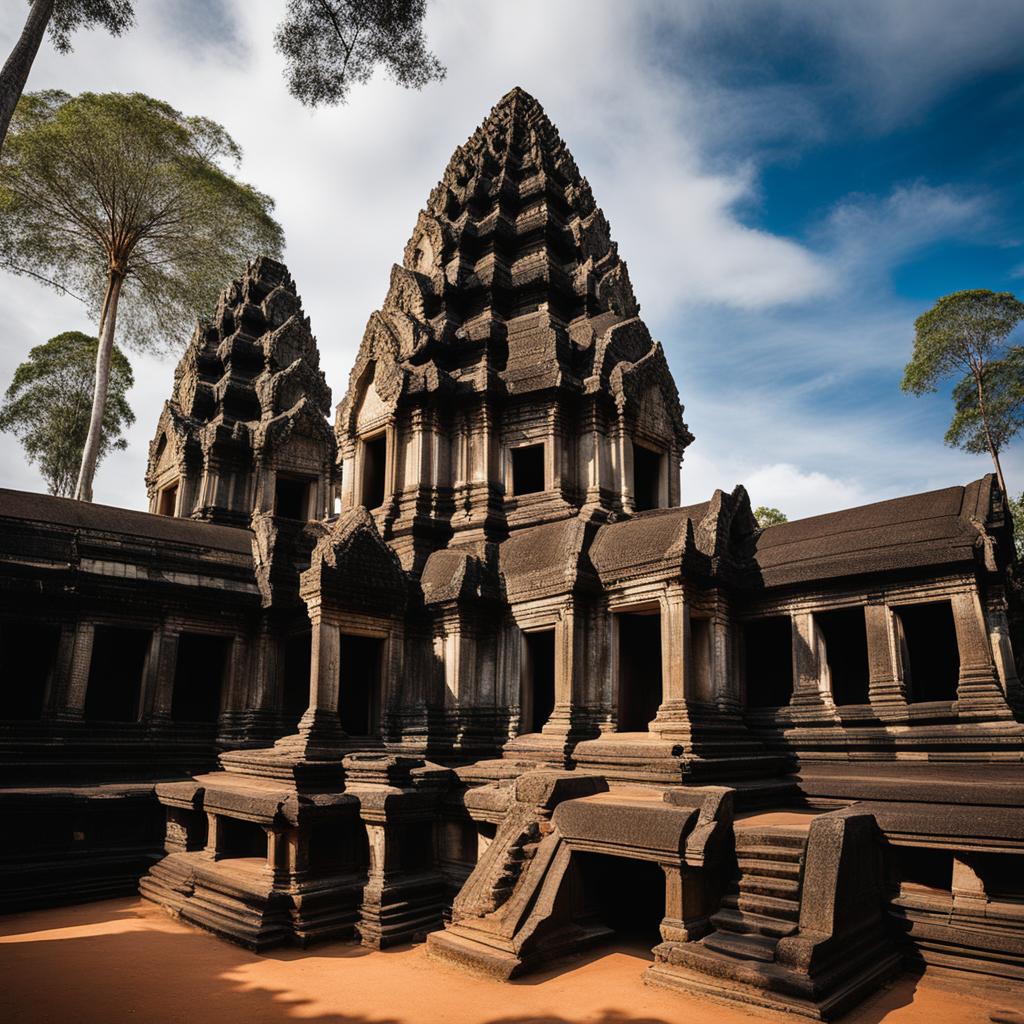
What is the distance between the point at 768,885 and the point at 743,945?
78 cm

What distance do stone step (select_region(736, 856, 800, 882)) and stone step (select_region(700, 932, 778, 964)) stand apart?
26.7 inches

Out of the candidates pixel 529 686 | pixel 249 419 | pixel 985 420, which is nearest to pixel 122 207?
pixel 249 419

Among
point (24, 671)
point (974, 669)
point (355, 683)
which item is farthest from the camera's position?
point (24, 671)

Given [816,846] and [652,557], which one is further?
[652,557]

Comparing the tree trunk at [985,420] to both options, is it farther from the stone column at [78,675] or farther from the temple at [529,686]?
the stone column at [78,675]

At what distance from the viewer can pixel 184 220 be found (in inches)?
1066

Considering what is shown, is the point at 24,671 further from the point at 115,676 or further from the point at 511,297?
the point at 511,297

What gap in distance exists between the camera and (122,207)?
1027 inches

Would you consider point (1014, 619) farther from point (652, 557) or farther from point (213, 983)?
point (213, 983)

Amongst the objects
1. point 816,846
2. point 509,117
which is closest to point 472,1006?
point 816,846

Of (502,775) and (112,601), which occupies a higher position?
(112,601)

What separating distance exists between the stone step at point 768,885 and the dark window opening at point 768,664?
17.8 ft

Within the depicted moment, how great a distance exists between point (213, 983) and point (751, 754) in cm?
752

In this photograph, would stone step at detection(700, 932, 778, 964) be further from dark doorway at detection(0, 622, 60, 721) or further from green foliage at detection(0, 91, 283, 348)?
green foliage at detection(0, 91, 283, 348)
